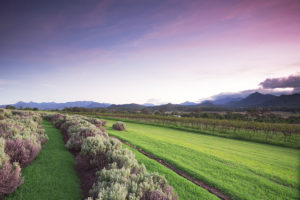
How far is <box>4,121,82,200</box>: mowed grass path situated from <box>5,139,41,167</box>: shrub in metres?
0.30

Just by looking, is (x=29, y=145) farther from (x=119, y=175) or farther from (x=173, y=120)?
(x=173, y=120)

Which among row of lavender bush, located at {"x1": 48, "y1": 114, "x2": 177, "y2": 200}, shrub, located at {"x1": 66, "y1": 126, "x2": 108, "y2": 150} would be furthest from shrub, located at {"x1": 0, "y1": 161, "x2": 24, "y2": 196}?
shrub, located at {"x1": 66, "y1": 126, "x2": 108, "y2": 150}

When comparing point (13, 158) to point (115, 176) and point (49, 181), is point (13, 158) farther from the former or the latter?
point (115, 176)

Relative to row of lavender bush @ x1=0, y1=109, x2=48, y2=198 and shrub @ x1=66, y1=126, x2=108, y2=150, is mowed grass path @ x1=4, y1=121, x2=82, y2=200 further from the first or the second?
shrub @ x1=66, y1=126, x2=108, y2=150

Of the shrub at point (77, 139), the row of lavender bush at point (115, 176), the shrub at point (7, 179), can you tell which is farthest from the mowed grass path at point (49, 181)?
the shrub at point (77, 139)

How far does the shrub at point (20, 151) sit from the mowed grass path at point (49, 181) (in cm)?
30

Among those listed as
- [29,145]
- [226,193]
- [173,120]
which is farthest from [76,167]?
[173,120]

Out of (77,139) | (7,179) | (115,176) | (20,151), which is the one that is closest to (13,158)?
(20,151)

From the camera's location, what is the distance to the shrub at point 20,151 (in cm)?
449

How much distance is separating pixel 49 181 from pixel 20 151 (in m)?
1.68

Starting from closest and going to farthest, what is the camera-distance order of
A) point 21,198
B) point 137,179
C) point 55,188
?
point 21,198, point 137,179, point 55,188

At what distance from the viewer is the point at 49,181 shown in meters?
4.19

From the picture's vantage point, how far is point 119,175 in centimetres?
359

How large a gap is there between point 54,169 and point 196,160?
8.18m
